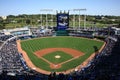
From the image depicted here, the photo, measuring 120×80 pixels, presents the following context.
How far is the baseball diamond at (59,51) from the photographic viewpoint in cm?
5200

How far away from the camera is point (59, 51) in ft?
220

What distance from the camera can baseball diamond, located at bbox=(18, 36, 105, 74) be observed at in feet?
171

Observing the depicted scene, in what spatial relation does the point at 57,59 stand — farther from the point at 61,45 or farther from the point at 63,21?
the point at 63,21

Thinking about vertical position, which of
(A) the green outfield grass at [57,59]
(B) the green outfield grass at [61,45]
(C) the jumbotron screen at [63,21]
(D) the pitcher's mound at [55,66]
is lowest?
(D) the pitcher's mound at [55,66]

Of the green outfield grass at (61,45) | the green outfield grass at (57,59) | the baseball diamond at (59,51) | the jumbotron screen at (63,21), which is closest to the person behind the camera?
the baseball diamond at (59,51)

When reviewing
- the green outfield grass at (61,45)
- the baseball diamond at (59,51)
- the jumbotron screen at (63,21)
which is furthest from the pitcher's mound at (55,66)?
the jumbotron screen at (63,21)

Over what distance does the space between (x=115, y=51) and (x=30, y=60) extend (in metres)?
21.5

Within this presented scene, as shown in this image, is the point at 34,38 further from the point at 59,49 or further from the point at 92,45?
the point at 92,45

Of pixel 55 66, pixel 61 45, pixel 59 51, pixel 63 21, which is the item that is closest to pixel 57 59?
pixel 55 66

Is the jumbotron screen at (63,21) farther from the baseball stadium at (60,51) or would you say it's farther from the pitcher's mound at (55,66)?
the pitcher's mound at (55,66)

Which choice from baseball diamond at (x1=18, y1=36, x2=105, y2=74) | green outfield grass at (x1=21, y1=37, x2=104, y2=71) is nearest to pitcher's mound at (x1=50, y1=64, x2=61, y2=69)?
baseball diamond at (x1=18, y1=36, x2=105, y2=74)

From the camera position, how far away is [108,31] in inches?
3187

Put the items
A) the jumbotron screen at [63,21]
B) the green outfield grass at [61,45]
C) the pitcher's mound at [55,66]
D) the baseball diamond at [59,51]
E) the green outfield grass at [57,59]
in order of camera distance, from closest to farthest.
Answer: the pitcher's mound at [55,66] < the baseball diamond at [59,51] < the green outfield grass at [57,59] < the green outfield grass at [61,45] < the jumbotron screen at [63,21]

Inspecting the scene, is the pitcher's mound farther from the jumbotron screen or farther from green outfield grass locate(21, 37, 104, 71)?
the jumbotron screen
